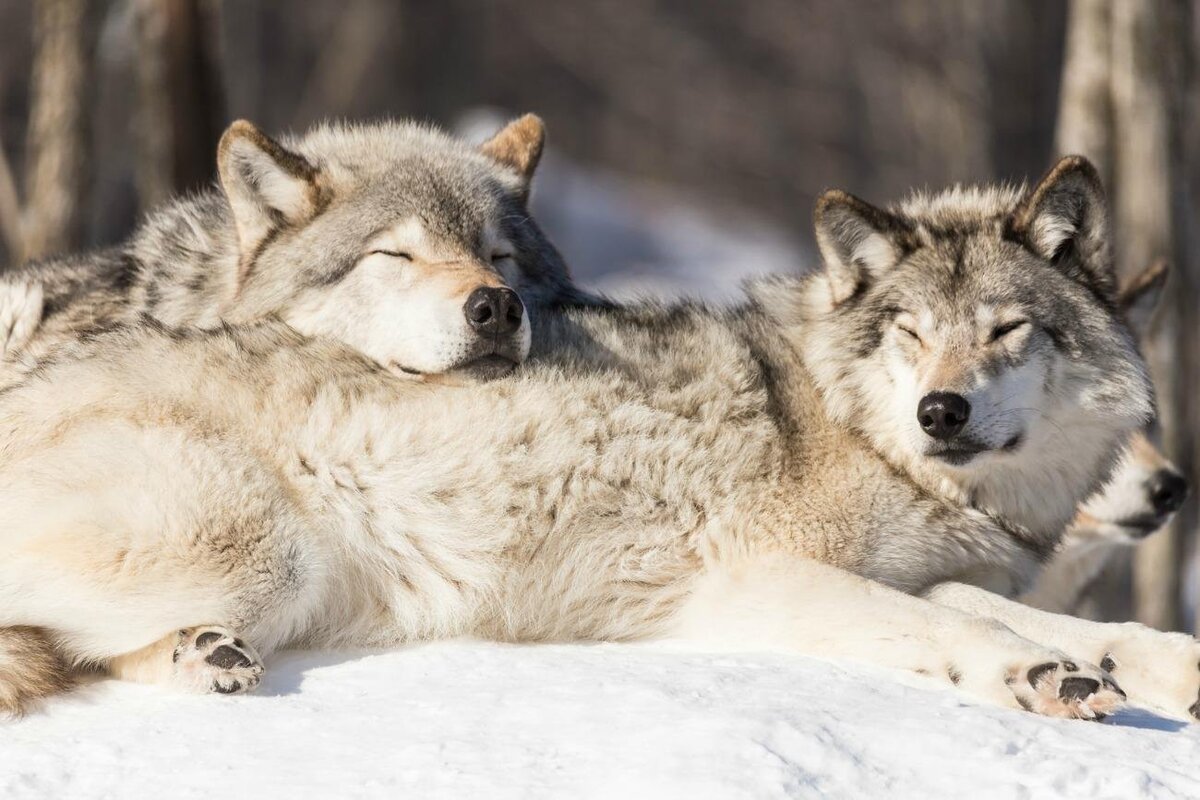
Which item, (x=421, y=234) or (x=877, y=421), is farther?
(x=421, y=234)

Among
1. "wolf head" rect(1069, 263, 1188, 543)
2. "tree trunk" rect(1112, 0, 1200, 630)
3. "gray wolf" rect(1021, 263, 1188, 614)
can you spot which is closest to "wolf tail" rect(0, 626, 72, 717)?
"gray wolf" rect(1021, 263, 1188, 614)

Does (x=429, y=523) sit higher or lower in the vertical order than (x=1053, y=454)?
lower

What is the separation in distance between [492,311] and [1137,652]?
2.23 m

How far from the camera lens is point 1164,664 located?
4250mm

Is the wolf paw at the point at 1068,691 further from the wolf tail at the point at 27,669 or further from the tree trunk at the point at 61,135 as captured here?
the tree trunk at the point at 61,135

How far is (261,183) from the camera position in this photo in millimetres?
5547

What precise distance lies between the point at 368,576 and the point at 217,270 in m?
1.84

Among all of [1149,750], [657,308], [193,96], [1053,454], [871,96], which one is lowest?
[1149,750]

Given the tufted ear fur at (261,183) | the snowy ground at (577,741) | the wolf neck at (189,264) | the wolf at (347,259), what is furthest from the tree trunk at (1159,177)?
the wolf neck at (189,264)

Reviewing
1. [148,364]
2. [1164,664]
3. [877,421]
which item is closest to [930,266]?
[877,421]

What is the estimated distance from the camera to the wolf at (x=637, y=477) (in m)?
4.12

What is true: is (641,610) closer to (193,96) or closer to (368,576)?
(368,576)

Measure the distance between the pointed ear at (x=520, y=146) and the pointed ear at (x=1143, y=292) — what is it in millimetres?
2695

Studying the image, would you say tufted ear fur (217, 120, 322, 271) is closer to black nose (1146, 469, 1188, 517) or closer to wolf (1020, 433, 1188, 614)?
wolf (1020, 433, 1188, 614)
